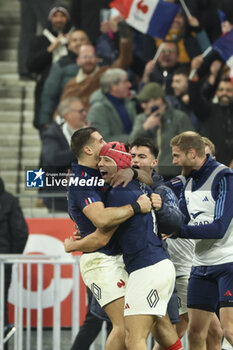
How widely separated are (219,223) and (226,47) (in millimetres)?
4244

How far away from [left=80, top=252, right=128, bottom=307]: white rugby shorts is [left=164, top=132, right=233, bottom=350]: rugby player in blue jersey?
26.5 inches

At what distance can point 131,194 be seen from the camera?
6125 mm

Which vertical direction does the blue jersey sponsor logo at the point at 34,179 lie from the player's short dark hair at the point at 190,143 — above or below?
below

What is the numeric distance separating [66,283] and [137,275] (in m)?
3.25

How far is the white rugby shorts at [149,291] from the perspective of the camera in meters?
6.02

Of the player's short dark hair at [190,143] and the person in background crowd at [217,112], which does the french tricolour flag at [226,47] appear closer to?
the person in background crowd at [217,112]

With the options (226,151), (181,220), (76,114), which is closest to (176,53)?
(76,114)

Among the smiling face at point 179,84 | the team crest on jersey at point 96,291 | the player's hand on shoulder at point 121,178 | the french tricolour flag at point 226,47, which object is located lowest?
the team crest on jersey at point 96,291

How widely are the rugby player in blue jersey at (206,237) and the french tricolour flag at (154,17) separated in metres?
4.09

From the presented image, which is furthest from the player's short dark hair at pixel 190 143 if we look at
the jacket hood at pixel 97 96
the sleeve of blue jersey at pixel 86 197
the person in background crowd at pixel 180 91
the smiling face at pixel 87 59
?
the smiling face at pixel 87 59

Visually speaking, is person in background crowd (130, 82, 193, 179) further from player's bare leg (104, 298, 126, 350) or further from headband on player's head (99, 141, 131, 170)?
player's bare leg (104, 298, 126, 350)

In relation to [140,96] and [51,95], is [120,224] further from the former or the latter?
[51,95]

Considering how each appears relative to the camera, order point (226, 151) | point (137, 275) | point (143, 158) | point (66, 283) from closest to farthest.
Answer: point (137, 275)
point (143, 158)
point (226, 151)
point (66, 283)

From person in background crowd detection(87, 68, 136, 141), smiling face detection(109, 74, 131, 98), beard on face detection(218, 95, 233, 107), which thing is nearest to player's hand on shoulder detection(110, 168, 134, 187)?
person in background crowd detection(87, 68, 136, 141)
